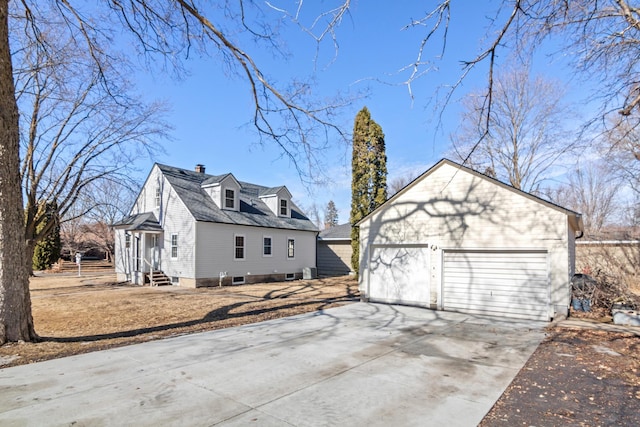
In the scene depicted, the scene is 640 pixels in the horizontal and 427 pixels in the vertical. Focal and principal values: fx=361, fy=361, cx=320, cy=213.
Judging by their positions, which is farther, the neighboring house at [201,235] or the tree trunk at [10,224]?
Result: the neighboring house at [201,235]

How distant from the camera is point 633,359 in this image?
6.23 metres

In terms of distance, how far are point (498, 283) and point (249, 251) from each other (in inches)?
514

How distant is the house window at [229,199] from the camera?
19.8m

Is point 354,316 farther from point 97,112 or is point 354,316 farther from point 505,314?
point 97,112

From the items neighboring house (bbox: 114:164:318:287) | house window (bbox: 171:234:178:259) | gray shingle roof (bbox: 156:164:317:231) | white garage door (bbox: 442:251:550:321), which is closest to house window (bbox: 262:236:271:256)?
neighboring house (bbox: 114:164:318:287)

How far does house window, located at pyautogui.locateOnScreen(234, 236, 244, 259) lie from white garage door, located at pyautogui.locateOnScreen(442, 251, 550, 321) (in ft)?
37.8

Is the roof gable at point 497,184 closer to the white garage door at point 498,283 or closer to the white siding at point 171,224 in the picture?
the white garage door at point 498,283

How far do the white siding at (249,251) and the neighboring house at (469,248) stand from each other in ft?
27.6

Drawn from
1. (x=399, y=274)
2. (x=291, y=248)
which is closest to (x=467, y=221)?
(x=399, y=274)

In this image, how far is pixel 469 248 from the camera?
10914 millimetres

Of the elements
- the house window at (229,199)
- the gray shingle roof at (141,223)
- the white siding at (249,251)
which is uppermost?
the house window at (229,199)

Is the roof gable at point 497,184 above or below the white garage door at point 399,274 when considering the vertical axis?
above

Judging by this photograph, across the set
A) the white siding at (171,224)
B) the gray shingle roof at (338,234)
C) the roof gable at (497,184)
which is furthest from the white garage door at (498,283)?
the gray shingle roof at (338,234)

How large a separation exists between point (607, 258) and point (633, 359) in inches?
582
